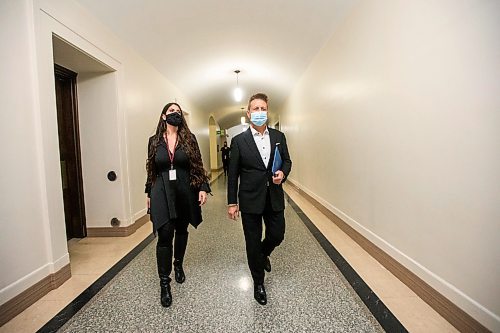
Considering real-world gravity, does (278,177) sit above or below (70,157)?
below

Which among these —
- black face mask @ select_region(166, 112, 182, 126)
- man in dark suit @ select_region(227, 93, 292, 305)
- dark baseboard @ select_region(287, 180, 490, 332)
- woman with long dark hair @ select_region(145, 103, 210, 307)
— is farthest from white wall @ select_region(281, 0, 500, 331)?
black face mask @ select_region(166, 112, 182, 126)

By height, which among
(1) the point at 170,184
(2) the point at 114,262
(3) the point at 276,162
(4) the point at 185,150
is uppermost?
(4) the point at 185,150

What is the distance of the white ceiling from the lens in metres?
3.11

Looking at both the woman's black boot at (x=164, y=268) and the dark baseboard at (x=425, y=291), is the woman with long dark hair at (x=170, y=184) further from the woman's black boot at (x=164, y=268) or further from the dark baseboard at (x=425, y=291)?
the dark baseboard at (x=425, y=291)

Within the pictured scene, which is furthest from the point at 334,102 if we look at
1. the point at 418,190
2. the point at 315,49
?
the point at 418,190

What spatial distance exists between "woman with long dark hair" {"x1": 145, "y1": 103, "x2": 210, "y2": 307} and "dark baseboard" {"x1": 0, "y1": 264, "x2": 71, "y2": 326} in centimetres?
96

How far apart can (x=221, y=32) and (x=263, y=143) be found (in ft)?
9.29

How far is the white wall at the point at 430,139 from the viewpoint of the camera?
1.41 meters

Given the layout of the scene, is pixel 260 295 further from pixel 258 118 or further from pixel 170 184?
pixel 258 118

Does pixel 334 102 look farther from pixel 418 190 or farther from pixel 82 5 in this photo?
pixel 82 5

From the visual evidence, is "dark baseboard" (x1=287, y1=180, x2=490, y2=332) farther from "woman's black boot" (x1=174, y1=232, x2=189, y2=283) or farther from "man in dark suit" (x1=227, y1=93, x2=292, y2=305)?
"woman's black boot" (x1=174, y1=232, x2=189, y2=283)

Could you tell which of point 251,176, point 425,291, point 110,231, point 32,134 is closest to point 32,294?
point 32,134

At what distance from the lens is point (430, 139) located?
182 cm

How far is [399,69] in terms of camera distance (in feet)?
7.14
